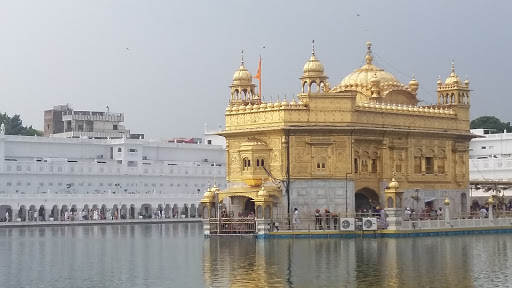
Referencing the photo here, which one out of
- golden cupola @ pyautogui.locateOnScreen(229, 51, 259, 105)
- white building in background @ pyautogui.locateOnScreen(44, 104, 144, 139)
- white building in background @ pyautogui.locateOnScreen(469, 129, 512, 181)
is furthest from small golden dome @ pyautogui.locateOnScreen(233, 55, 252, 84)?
white building in background @ pyautogui.locateOnScreen(44, 104, 144, 139)

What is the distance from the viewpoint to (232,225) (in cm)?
4447

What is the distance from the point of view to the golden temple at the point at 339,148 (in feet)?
148

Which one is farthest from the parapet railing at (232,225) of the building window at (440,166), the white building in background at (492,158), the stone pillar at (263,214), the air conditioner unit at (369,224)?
the white building in background at (492,158)

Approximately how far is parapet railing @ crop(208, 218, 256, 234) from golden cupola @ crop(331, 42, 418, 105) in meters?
10.1

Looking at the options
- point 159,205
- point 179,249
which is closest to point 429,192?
point 179,249

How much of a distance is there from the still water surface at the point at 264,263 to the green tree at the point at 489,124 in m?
69.3

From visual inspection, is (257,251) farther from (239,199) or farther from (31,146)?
(31,146)

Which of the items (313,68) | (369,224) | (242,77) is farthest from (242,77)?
(369,224)

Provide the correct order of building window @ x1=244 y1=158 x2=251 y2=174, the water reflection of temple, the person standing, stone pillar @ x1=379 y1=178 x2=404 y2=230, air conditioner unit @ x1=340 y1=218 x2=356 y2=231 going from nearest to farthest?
the water reflection of temple
air conditioner unit @ x1=340 y1=218 x2=356 y2=231
stone pillar @ x1=379 y1=178 x2=404 y2=230
the person standing
building window @ x1=244 y1=158 x2=251 y2=174

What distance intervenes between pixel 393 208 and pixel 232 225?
265 inches

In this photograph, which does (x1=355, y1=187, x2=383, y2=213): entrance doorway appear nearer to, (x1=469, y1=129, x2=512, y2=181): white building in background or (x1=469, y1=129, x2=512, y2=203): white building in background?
(x1=469, y1=129, x2=512, y2=203): white building in background

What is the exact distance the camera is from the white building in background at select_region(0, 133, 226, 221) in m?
78.5

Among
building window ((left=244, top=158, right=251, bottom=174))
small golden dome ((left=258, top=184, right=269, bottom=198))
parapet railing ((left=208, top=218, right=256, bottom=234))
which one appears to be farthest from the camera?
building window ((left=244, top=158, right=251, bottom=174))

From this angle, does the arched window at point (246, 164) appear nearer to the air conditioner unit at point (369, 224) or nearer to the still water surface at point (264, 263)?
the still water surface at point (264, 263)
